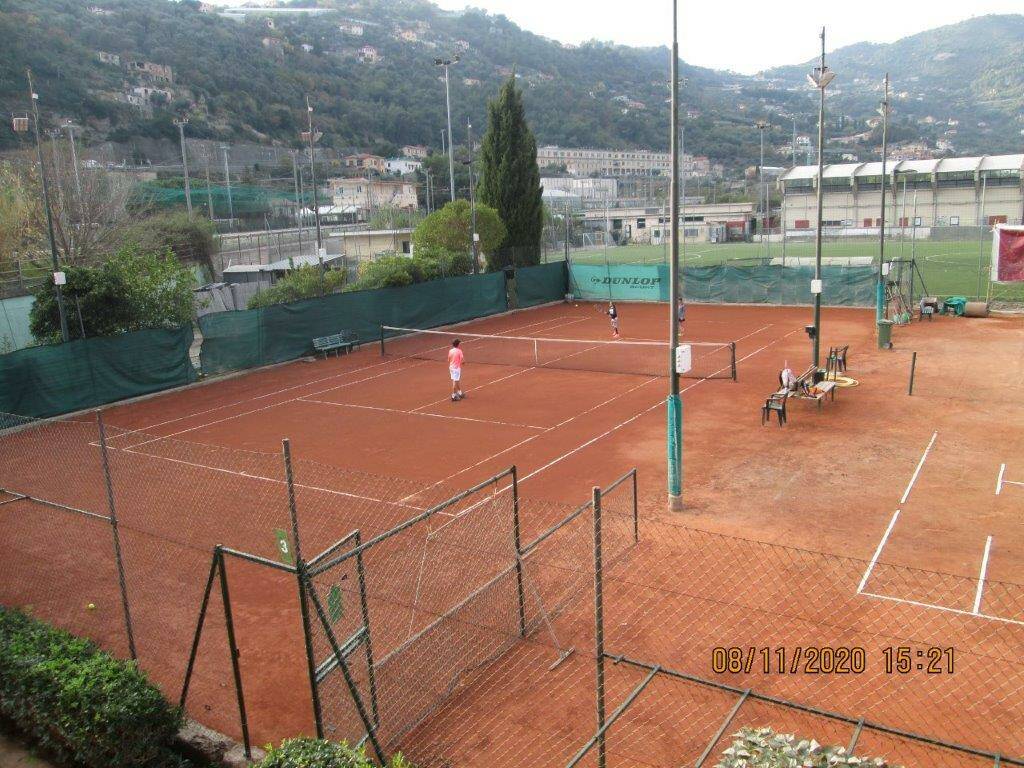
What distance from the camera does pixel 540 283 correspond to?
40.8 meters

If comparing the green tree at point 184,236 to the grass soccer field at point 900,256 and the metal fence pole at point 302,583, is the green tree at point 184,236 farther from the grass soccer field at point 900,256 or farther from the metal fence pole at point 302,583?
the metal fence pole at point 302,583

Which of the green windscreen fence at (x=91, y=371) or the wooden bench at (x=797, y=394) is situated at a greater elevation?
the green windscreen fence at (x=91, y=371)

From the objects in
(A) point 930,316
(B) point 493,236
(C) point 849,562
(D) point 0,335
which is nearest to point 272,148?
(B) point 493,236

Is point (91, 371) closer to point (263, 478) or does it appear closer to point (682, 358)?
point (263, 478)

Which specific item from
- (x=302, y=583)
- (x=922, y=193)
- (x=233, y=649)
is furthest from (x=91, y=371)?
(x=922, y=193)

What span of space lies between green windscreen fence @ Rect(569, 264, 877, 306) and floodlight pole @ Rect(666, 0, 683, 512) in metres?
25.2

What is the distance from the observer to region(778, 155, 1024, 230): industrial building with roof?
60.4 metres

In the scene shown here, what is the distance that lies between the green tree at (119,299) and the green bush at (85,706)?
16857mm

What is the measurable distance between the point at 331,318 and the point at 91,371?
8948 mm

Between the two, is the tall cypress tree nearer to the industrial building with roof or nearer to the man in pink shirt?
the man in pink shirt

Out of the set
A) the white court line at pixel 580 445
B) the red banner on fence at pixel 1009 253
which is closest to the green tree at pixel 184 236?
the white court line at pixel 580 445

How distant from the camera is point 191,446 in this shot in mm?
17750

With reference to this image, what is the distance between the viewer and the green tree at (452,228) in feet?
124

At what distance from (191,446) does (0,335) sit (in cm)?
1353
